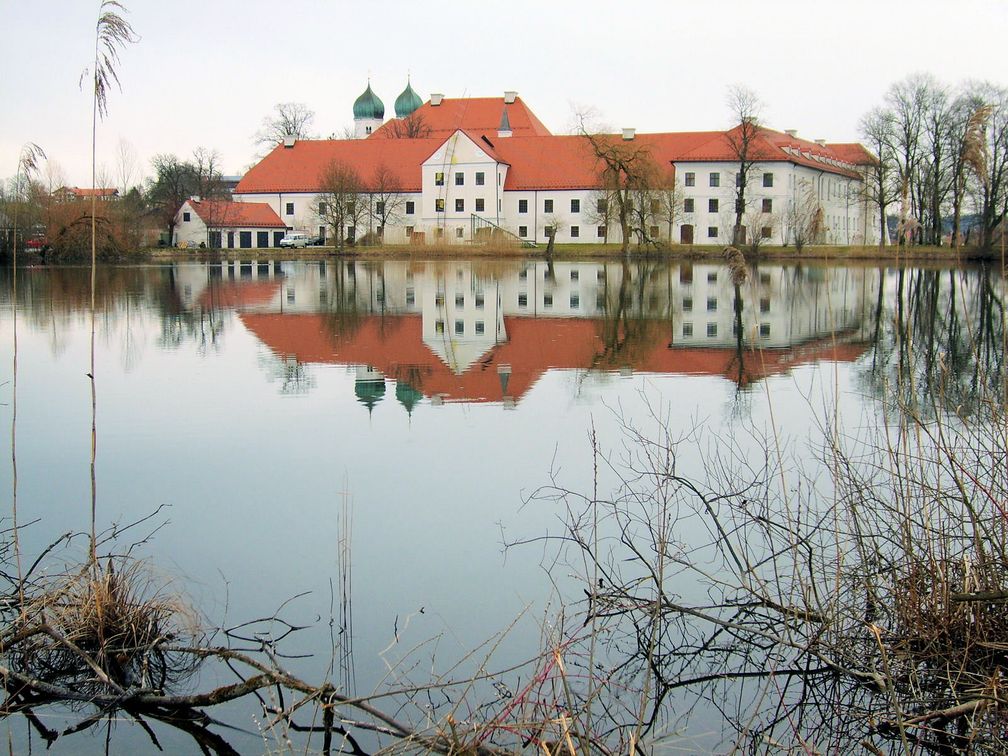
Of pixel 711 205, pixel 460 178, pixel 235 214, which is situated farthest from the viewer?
pixel 235 214

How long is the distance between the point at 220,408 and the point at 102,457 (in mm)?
2795

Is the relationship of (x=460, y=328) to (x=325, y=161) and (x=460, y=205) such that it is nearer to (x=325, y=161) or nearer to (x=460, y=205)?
(x=460, y=205)

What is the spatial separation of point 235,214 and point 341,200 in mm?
12472

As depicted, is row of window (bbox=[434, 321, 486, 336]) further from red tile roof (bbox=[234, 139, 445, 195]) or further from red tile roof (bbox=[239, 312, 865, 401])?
red tile roof (bbox=[234, 139, 445, 195])

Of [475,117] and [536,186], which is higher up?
[475,117]

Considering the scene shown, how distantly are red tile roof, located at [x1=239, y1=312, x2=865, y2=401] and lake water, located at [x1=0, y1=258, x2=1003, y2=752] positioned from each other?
3.7 inches

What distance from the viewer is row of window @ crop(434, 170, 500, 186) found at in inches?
3369

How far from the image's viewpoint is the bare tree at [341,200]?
78.6 metres

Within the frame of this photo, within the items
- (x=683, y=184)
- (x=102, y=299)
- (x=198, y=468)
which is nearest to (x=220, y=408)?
(x=198, y=468)

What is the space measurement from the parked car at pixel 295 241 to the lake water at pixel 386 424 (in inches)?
2275

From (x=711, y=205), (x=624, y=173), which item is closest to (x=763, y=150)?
(x=711, y=205)

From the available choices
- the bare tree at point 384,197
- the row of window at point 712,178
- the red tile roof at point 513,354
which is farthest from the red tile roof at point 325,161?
the red tile roof at point 513,354

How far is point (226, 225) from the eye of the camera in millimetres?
85562

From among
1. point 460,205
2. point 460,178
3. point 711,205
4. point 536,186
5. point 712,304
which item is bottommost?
point 712,304
